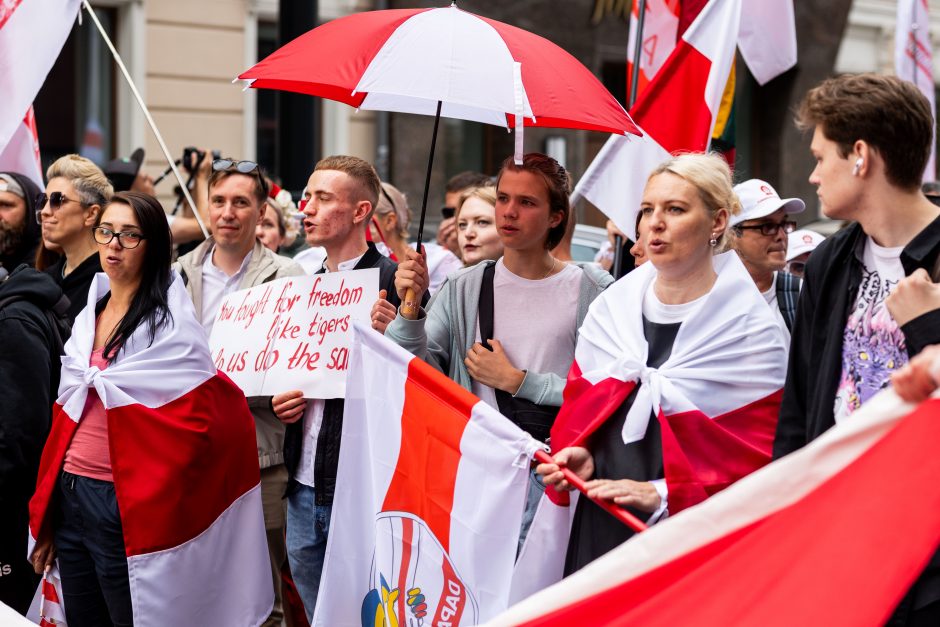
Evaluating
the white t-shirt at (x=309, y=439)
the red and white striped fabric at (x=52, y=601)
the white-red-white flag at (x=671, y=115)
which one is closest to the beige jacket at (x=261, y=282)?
the white t-shirt at (x=309, y=439)

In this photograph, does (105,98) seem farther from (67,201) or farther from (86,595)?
(86,595)

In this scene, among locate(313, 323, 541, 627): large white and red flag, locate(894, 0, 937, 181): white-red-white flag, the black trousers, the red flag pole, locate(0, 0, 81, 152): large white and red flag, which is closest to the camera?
the red flag pole

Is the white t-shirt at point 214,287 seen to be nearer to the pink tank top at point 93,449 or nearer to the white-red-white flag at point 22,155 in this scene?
the pink tank top at point 93,449

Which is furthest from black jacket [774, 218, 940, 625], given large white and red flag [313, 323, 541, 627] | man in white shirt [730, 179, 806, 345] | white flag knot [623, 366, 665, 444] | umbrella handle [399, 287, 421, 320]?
man in white shirt [730, 179, 806, 345]

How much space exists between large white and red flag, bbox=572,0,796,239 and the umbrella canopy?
0.97 metres

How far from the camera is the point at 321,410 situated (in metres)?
4.52

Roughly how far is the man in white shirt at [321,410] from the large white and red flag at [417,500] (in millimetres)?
266

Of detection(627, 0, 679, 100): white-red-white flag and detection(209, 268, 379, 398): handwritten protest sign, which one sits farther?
detection(627, 0, 679, 100): white-red-white flag

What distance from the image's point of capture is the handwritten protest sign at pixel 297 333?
4.45 meters

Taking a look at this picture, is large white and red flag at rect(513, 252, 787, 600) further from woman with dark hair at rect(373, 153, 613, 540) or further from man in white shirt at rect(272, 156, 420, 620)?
man in white shirt at rect(272, 156, 420, 620)

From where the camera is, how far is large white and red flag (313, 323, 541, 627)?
356 cm

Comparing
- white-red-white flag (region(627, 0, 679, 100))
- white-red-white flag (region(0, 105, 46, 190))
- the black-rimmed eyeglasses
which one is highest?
white-red-white flag (region(627, 0, 679, 100))

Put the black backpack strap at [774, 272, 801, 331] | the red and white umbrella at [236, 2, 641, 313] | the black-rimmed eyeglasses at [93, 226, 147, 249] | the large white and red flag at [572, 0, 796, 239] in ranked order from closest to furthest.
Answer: the red and white umbrella at [236, 2, 641, 313], the black-rimmed eyeglasses at [93, 226, 147, 249], the black backpack strap at [774, 272, 801, 331], the large white and red flag at [572, 0, 796, 239]

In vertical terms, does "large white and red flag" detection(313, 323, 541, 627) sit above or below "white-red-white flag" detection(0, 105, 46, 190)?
below
